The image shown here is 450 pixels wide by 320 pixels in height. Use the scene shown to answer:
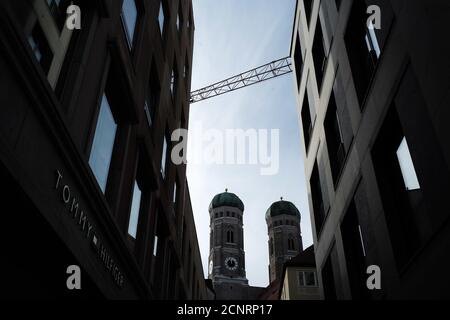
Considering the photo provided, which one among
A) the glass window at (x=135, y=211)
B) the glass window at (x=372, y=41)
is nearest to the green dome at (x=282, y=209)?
the glass window at (x=135, y=211)

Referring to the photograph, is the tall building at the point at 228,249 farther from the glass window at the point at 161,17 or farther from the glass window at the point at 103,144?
the glass window at the point at 103,144

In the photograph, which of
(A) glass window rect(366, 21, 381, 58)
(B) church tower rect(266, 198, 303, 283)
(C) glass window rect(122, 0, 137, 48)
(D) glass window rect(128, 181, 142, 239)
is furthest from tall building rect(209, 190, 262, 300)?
(A) glass window rect(366, 21, 381, 58)

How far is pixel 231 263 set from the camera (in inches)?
4916

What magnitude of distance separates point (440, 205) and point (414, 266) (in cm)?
179

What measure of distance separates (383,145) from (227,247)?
11764cm

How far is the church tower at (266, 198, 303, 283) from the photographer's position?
425 ft

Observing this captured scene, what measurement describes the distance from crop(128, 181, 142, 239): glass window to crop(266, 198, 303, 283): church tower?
381 feet

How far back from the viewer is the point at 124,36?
1335cm

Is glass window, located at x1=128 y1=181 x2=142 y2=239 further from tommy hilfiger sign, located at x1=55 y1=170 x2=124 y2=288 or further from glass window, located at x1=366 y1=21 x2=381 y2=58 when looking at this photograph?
glass window, located at x1=366 y1=21 x2=381 y2=58

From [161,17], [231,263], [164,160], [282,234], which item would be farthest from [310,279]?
[282,234]

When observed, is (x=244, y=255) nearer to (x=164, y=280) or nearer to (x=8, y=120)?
(x=164, y=280)

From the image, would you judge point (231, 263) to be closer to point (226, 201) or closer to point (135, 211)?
point (226, 201)

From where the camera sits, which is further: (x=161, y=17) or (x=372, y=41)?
(x=161, y=17)
